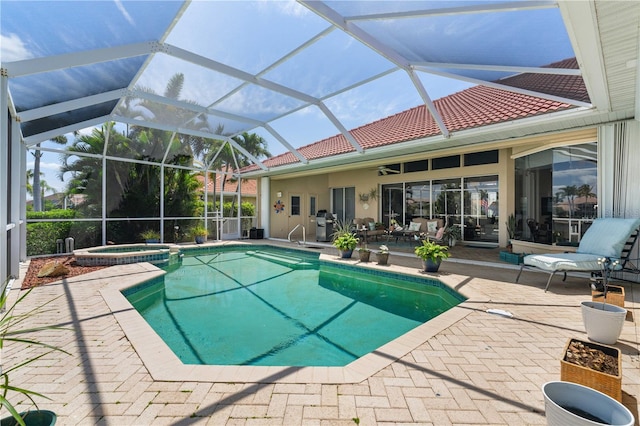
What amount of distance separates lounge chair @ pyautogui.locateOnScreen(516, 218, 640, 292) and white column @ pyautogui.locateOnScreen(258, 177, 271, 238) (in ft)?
35.5

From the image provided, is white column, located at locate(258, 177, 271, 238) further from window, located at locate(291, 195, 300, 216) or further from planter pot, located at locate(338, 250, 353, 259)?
planter pot, located at locate(338, 250, 353, 259)

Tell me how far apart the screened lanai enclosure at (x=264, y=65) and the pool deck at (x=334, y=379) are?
2139mm

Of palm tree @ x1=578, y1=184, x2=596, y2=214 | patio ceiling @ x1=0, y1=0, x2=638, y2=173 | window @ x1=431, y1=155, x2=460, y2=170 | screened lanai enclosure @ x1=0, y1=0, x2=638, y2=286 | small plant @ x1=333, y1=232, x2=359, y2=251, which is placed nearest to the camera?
patio ceiling @ x1=0, y1=0, x2=638, y2=173

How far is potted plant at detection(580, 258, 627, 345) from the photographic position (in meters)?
3.02

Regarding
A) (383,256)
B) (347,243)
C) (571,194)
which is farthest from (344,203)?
(571,194)

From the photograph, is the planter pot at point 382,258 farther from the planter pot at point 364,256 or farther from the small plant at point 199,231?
the small plant at point 199,231

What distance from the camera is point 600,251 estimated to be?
556 cm

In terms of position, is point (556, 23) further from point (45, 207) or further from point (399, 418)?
point (45, 207)

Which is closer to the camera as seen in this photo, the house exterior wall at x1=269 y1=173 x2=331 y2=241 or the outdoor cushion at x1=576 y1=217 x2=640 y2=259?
the outdoor cushion at x1=576 y1=217 x2=640 y2=259

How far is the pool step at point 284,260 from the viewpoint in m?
8.88

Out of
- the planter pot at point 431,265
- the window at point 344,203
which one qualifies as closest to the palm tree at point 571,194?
the planter pot at point 431,265

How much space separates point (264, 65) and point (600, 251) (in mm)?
7365

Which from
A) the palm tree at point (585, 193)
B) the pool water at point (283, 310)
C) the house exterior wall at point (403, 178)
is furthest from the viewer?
the house exterior wall at point (403, 178)

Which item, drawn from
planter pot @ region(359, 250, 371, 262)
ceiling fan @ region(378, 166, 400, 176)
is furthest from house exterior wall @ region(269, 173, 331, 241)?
planter pot @ region(359, 250, 371, 262)
